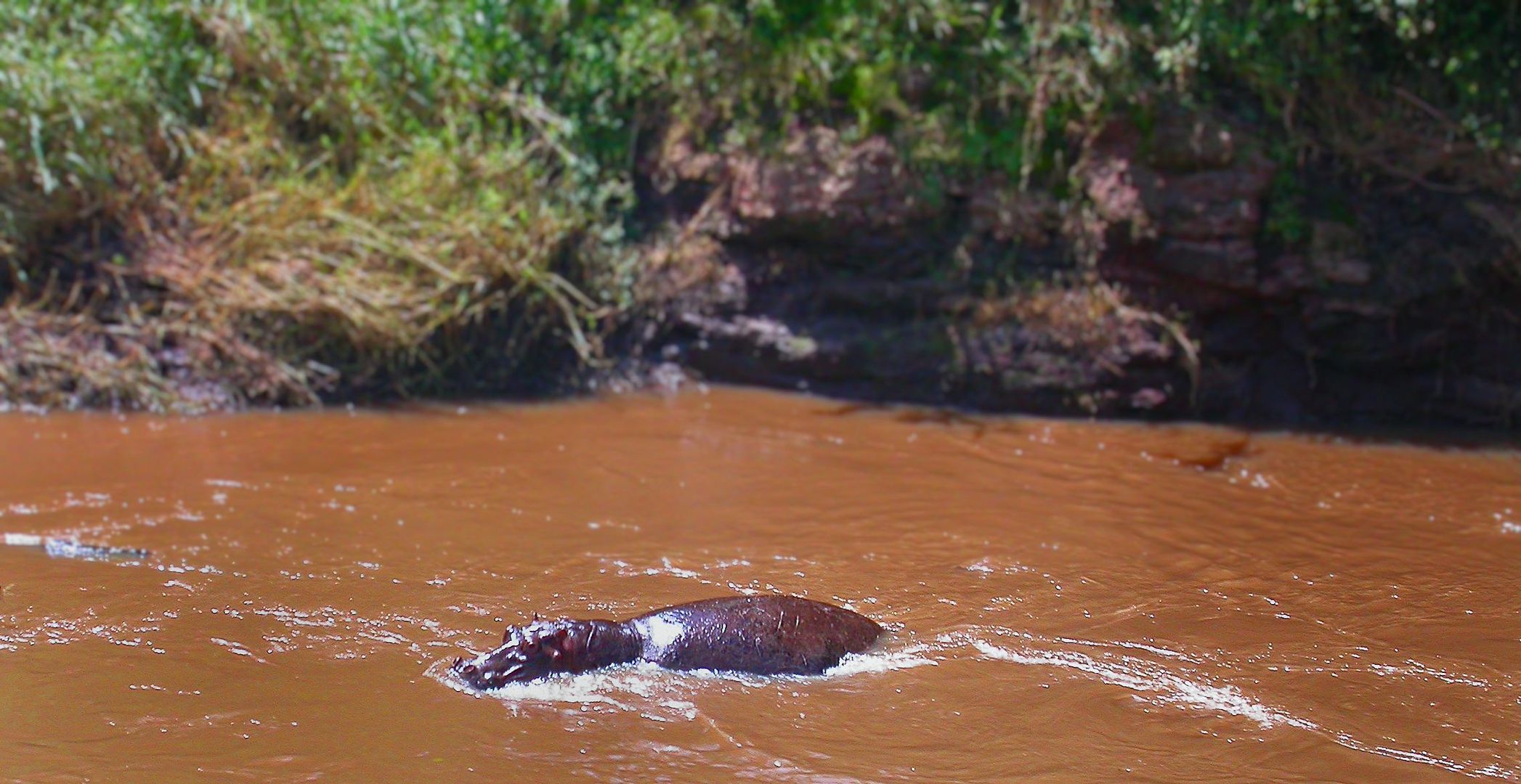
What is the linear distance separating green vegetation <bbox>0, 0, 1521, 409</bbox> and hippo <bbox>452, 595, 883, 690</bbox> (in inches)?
188

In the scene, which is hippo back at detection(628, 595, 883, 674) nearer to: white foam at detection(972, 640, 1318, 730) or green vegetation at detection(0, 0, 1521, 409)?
white foam at detection(972, 640, 1318, 730)

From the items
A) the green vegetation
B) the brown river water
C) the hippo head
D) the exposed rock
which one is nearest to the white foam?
the brown river water

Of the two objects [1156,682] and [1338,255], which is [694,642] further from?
[1338,255]

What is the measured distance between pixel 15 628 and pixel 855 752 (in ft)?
8.58

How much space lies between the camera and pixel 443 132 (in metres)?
9.31

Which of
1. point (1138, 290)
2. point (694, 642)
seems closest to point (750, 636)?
point (694, 642)

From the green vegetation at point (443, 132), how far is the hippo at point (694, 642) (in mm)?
4783

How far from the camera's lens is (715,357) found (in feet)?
30.6

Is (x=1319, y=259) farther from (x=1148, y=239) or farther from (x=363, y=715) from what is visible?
(x=363, y=715)

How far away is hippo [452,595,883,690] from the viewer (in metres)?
3.89

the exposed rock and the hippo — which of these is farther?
the exposed rock

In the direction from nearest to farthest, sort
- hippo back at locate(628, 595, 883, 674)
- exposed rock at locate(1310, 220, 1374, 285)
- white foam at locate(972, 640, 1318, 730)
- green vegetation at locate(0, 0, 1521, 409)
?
1. white foam at locate(972, 640, 1318, 730)
2. hippo back at locate(628, 595, 883, 674)
3. exposed rock at locate(1310, 220, 1374, 285)
4. green vegetation at locate(0, 0, 1521, 409)


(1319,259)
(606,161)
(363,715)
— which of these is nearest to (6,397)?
(606,161)

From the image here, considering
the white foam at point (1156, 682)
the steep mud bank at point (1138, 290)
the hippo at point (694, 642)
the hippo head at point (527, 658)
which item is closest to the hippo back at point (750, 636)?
the hippo at point (694, 642)
